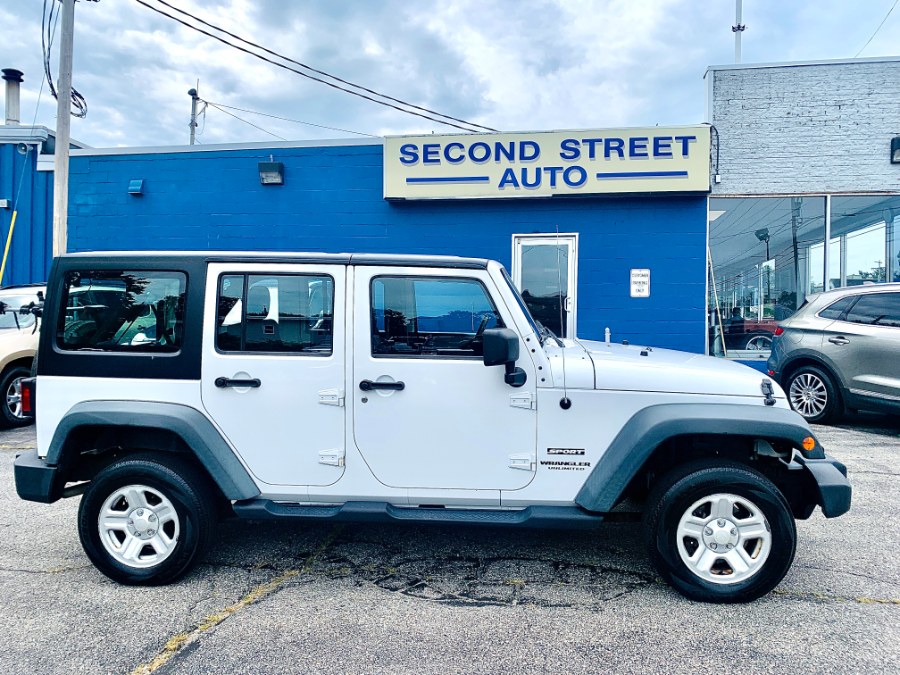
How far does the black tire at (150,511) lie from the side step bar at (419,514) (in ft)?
0.74

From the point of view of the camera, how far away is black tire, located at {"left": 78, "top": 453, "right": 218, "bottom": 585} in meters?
3.36

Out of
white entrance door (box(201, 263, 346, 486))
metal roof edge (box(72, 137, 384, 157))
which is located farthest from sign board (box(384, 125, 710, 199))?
white entrance door (box(201, 263, 346, 486))

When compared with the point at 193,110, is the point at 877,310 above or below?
below

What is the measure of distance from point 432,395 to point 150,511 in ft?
5.61

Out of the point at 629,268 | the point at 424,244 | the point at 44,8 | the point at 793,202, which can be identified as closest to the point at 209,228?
the point at 424,244

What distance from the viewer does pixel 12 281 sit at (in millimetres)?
11969

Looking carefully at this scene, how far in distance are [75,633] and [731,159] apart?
34.9 feet

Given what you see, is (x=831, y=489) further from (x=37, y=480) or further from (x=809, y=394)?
(x=809, y=394)

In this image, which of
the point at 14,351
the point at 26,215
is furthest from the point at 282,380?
the point at 26,215

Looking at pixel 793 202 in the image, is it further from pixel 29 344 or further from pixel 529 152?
pixel 29 344

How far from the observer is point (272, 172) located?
34.5 ft

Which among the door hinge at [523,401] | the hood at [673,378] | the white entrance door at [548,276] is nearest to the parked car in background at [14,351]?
the door hinge at [523,401]

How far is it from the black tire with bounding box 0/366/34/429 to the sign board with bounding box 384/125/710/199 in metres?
5.81

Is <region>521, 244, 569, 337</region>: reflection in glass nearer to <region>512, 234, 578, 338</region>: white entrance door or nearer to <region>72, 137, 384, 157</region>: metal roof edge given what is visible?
<region>512, 234, 578, 338</region>: white entrance door
